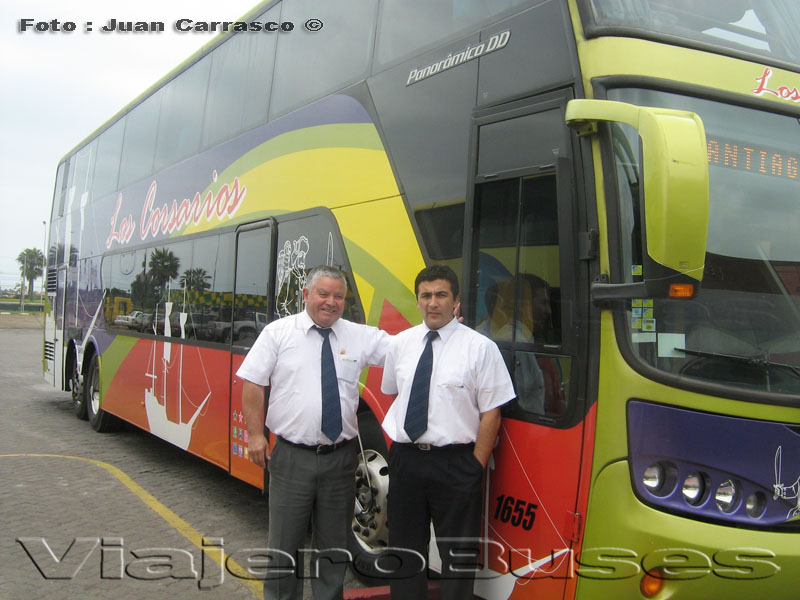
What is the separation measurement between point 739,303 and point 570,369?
2.59ft

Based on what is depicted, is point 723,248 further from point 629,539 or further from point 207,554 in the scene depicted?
point 207,554

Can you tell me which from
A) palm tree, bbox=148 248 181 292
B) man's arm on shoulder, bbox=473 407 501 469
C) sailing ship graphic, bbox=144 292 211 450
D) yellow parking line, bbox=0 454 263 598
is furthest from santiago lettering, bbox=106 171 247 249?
man's arm on shoulder, bbox=473 407 501 469

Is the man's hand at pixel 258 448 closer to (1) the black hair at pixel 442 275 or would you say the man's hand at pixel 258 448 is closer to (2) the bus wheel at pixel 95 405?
(1) the black hair at pixel 442 275

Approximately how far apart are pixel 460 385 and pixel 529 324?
0.44 metres

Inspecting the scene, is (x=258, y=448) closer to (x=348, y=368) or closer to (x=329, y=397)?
(x=329, y=397)

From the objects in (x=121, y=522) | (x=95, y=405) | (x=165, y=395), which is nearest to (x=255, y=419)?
(x=121, y=522)

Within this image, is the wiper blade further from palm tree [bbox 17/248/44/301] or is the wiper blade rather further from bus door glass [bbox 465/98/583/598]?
palm tree [bbox 17/248/44/301]

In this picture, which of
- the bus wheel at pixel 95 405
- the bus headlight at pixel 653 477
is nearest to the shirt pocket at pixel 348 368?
the bus headlight at pixel 653 477

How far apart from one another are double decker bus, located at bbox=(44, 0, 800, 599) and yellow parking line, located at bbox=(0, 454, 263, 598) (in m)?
0.80

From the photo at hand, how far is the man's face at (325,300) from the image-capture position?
12.4ft

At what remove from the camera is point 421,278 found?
11.8 feet

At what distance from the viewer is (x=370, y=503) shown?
4574mm

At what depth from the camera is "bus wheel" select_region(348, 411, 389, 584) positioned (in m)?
4.48

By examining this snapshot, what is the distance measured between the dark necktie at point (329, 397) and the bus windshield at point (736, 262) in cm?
159
